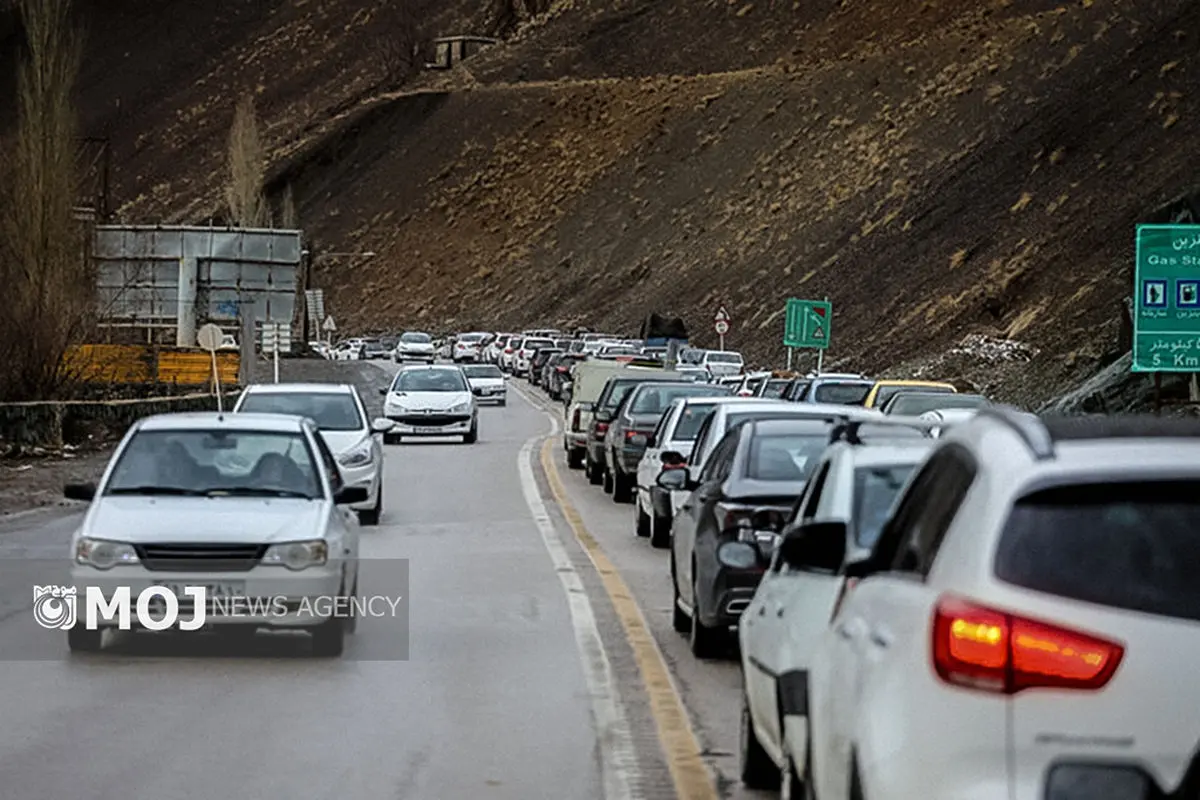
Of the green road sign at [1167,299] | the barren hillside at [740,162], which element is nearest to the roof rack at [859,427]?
the green road sign at [1167,299]

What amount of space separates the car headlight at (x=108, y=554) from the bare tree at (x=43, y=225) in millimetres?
28487

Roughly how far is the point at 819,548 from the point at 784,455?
764 centimetres

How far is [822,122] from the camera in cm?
9931

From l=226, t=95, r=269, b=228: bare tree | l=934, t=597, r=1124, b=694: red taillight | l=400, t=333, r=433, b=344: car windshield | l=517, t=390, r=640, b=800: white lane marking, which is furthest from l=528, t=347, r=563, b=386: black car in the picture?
l=934, t=597, r=1124, b=694: red taillight

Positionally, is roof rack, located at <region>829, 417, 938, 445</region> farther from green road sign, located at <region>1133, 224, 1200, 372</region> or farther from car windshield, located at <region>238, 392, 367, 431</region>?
green road sign, located at <region>1133, 224, 1200, 372</region>

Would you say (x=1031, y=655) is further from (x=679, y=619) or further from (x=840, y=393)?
(x=840, y=393)

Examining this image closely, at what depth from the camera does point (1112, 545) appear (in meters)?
5.40

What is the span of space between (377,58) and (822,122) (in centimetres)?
8617

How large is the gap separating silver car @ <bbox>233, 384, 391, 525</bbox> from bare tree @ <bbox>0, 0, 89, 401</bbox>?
1515 centimetres

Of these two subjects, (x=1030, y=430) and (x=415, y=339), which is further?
(x=415, y=339)

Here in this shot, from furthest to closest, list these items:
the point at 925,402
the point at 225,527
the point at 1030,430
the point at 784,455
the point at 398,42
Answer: the point at 398,42
the point at 925,402
the point at 784,455
the point at 225,527
the point at 1030,430

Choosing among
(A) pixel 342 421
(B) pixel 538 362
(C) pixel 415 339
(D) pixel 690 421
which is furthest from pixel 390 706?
(C) pixel 415 339

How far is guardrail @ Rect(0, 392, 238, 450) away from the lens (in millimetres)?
36094

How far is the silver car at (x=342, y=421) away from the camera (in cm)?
2586
